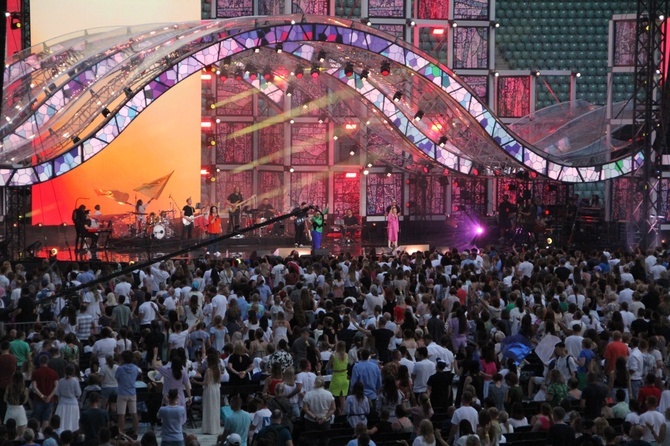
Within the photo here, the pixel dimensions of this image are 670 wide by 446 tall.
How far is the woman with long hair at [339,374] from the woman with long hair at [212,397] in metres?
1.41

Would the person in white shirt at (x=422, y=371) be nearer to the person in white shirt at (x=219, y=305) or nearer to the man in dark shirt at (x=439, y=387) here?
the man in dark shirt at (x=439, y=387)

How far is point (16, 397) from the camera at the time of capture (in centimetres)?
1544

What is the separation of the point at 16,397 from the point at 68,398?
0.67m

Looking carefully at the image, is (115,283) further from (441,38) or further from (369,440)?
(441,38)

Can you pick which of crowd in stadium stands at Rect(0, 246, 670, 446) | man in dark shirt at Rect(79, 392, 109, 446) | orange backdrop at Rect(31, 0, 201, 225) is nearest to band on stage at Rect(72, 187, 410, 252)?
orange backdrop at Rect(31, 0, 201, 225)

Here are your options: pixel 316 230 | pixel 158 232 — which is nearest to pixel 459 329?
pixel 316 230

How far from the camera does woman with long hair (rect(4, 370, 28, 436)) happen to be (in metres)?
15.4

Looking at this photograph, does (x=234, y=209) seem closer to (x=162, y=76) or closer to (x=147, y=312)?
(x=162, y=76)

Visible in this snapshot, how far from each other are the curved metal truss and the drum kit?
335cm

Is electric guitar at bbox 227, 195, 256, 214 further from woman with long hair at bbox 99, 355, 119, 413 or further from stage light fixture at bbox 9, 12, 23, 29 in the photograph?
woman with long hair at bbox 99, 355, 119, 413

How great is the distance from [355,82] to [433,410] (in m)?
19.1

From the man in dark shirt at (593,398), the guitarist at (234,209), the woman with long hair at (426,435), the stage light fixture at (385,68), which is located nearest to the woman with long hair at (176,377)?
the woman with long hair at (426,435)

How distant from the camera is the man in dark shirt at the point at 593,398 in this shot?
15672 mm

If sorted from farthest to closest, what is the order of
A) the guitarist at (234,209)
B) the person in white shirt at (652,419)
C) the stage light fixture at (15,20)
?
the guitarist at (234,209), the stage light fixture at (15,20), the person in white shirt at (652,419)
